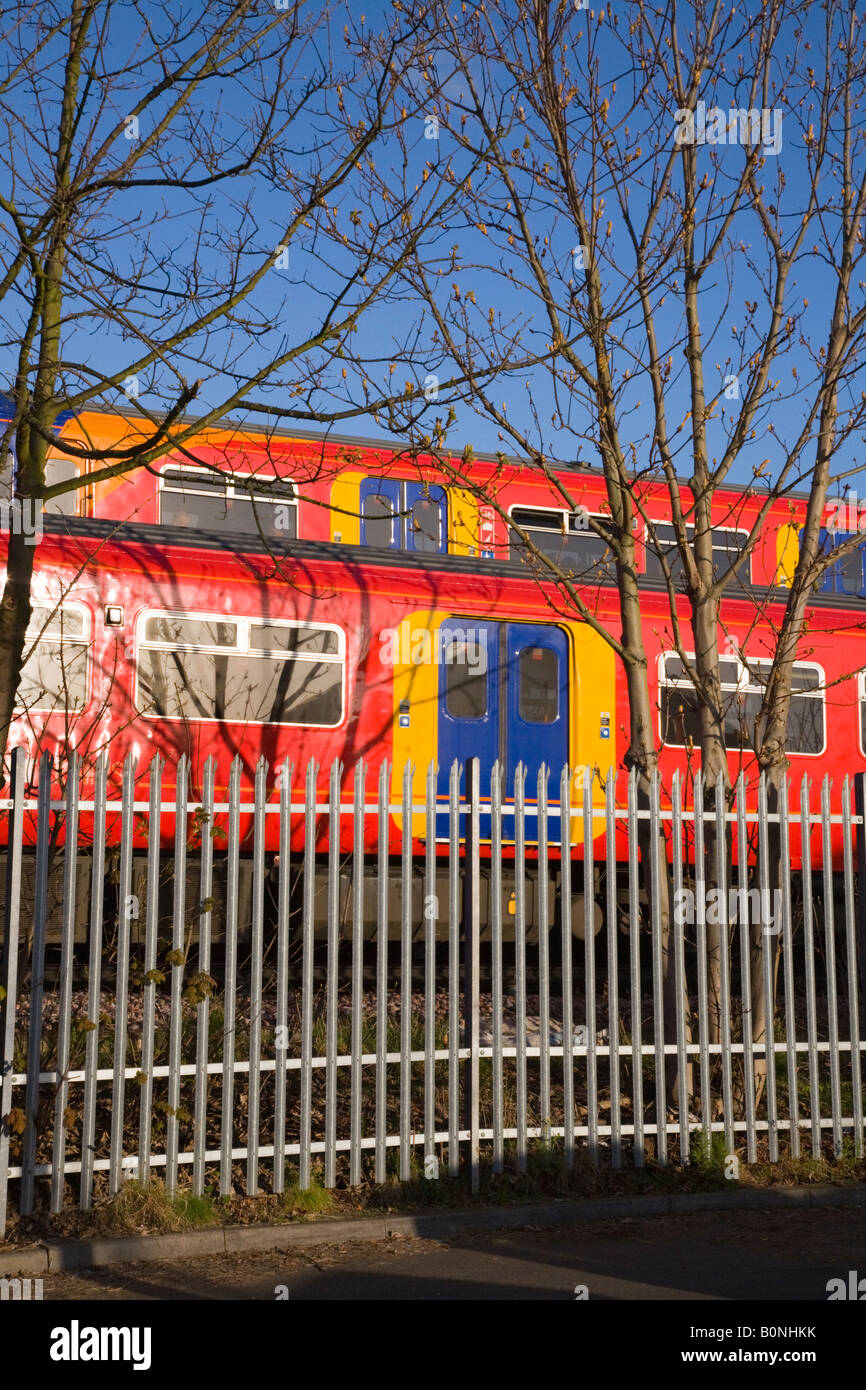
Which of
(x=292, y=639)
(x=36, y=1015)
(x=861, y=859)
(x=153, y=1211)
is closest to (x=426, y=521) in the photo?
(x=292, y=639)

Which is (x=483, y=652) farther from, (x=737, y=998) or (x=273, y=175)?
(x=273, y=175)

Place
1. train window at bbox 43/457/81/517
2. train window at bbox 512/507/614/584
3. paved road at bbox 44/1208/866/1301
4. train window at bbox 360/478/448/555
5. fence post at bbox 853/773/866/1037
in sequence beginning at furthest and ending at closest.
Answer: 1. train window at bbox 512/507/614/584
2. train window at bbox 360/478/448/555
3. train window at bbox 43/457/81/517
4. fence post at bbox 853/773/866/1037
5. paved road at bbox 44/1208/866/1301

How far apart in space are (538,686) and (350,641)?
1697mm

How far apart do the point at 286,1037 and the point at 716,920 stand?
2.70 metres

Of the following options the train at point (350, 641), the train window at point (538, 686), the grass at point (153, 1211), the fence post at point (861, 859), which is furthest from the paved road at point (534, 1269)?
the train window at point (538, 686)

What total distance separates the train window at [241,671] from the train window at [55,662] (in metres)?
0.44

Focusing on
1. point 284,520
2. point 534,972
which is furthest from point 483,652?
point 534,972

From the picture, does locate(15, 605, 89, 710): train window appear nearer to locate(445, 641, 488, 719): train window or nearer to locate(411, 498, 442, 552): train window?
locate(445, 641, 488, 719): train window

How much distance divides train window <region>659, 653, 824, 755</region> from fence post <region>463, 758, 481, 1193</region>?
4612mm

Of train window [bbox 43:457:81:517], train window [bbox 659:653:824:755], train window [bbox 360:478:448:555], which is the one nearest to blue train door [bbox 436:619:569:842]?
train window [bbox 659:653:824:755]

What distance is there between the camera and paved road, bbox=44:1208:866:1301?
200 inches

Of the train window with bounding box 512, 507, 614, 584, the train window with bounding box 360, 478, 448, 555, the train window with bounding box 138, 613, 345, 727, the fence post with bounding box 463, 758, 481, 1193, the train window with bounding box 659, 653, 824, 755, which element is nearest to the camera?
the fence post with bounding box 463, 758, 481, 1193

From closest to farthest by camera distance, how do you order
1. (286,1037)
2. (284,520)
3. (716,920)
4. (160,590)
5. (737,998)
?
1. (286,1037)
2. (716,920)
3. (737,998)
4. (160,590)
5. (284,520)
